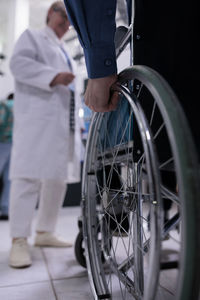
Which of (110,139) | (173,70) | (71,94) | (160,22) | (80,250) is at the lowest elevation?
(80,250)

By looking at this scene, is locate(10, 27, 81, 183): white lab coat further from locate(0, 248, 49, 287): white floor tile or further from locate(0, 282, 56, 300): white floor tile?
locate(0, 282, 56, 300): white floor tile

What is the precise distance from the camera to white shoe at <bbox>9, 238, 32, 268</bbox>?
52.5 inches

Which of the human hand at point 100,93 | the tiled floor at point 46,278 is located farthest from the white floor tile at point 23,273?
the human hand at point 100,93

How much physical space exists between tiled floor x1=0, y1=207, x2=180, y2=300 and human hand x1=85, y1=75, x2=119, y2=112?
2.16 feet

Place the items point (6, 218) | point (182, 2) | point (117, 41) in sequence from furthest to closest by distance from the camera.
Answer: point (6, 218), point (117, 41), point (182, 2)

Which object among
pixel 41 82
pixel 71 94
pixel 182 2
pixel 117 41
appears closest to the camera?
pixel 182 2

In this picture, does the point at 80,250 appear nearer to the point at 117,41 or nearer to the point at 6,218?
the point at 117,41

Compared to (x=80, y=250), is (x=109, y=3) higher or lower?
higher

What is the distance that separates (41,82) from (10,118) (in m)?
1.19

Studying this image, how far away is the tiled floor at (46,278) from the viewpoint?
3.49ft

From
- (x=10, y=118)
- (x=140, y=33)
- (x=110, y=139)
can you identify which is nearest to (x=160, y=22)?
(x=140, y=33)

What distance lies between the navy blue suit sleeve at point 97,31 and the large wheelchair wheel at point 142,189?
6 cm

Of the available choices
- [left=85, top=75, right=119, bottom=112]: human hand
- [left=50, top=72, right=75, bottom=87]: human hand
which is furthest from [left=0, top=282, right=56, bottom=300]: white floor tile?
[left=50, top=72, right=75, bottom=87]: human hand

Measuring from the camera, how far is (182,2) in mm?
670
